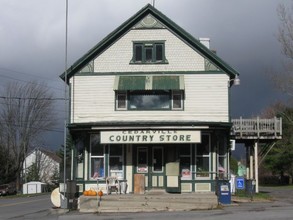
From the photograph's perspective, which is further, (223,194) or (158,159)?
(158,159)

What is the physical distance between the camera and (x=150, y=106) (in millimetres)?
27266

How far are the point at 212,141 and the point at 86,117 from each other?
679cm

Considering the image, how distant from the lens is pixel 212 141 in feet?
87.7

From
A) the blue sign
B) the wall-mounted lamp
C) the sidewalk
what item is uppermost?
the wall-mounted lamp

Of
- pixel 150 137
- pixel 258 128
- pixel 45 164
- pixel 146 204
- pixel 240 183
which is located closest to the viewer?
pixel 146 204

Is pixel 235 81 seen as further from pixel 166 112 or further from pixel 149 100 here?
pixel 149 100

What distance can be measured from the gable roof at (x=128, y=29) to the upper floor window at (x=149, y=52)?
1.04m

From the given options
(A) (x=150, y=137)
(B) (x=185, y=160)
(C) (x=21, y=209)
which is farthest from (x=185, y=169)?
(C) (x=21, y=209)

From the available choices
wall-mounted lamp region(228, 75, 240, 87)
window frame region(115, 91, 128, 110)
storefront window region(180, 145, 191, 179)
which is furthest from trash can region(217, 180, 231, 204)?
window frame region(115, 91, 128, 110)

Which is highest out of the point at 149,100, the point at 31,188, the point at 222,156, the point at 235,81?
the point at 235,81

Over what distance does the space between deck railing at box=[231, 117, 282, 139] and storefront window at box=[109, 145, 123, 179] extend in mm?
12023

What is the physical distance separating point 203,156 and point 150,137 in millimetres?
3228

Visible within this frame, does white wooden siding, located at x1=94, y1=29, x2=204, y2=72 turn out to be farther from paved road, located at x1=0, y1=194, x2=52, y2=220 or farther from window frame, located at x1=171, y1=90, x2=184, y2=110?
paved road, located at x1=0, y1=194, x2=52, y2=220

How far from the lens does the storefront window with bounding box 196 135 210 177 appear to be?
87.1 ft
